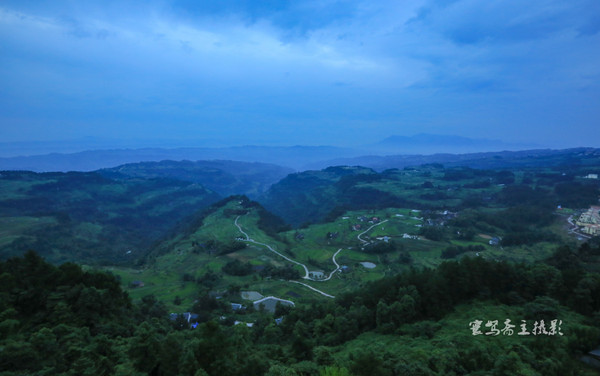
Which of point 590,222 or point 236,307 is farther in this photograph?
point 590,222

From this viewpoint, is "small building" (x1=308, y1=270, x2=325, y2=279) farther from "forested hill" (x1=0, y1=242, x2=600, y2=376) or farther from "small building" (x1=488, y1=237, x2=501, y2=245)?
"small building" (x1=488, y1=237, x2=501, y2=245)

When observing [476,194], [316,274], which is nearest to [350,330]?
[316,274]

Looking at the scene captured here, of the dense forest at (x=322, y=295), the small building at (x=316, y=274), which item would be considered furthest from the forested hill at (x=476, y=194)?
the small building at (x=316, y=274)

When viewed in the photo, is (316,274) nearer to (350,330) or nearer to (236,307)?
(236,307)

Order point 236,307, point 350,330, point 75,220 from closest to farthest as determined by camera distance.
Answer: point 350,330 < point 236,307 < point 75,220

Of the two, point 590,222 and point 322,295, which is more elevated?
point 590,222

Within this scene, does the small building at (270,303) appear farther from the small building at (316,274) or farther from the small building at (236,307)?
the small building at (316,274)

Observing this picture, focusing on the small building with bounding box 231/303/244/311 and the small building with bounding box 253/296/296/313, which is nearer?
the small building with bounding box 231/303/244/311

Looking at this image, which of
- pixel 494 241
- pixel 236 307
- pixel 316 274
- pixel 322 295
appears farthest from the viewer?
pixel 494 241

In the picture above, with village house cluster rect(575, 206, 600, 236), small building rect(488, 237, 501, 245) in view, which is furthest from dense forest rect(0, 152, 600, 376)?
village house cluster rect(575, 206, 600, 236)
